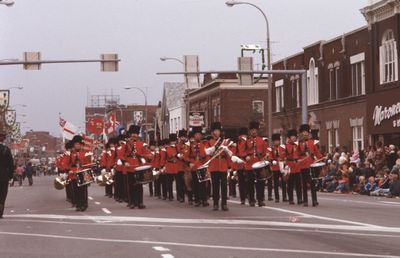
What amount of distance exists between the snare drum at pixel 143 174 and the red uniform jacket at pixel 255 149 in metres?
2.64

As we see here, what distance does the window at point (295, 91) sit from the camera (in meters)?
61.7

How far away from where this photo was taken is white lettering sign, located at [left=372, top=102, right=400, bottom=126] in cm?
4622

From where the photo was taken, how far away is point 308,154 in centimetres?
2477

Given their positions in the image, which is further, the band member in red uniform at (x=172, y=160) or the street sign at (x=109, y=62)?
the street sign at (x=109, y=62)

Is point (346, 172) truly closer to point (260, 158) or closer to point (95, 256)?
point (260, 158)

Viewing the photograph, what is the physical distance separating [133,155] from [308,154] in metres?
4.71

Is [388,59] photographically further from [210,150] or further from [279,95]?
[210,150]

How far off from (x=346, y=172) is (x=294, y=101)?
25323mm

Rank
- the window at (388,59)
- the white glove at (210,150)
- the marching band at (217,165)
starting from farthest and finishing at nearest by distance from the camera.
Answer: the window at (388,59) < the marching band at (217,165) < the white glove at (210,150)

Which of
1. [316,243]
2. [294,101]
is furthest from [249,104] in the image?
[316,243]

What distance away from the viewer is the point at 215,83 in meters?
83.0

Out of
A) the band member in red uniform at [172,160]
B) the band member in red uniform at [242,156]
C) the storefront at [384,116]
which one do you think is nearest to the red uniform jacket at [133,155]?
the band member in red uniform at [242,156]

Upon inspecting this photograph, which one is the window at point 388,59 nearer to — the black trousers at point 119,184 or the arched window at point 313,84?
the arched window at point 313,84

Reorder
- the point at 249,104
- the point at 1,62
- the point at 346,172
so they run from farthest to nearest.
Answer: the point at 249,104 < the point at 1,62 < the point at 346,172
